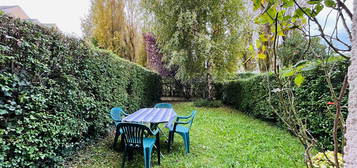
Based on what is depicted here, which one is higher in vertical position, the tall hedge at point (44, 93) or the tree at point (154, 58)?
the tree at point (154, 58)

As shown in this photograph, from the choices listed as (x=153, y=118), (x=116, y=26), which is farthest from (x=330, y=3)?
(x=116, y=26)

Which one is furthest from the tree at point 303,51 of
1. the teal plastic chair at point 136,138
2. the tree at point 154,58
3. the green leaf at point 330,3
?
the tree at point 154,58

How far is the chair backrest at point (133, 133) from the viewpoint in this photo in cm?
272

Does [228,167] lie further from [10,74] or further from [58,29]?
[58,29]

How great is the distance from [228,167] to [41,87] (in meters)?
3.38

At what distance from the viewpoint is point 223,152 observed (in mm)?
3691

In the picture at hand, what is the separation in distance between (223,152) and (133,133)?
2128mm

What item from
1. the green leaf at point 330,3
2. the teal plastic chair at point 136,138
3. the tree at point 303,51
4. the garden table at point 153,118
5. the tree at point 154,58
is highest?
the tree at point 154,58

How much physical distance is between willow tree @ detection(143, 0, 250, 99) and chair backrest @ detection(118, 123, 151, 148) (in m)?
6.16

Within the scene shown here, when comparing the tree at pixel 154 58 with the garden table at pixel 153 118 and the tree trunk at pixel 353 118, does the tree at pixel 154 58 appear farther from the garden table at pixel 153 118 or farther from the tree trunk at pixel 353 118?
the tree trunk at pixel 353 118

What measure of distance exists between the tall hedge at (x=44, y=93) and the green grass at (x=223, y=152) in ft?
1.80

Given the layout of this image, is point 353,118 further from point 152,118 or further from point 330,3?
point 152,118

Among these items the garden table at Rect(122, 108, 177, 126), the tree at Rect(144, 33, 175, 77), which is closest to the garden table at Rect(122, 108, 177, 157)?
the garden table at Rect(122, 108, 177, 126)

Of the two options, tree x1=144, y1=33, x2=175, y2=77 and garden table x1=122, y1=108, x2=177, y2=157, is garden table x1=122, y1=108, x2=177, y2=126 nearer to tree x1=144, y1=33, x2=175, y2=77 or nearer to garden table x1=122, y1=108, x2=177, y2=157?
garden table x1=122, y1=108, x2=177, y2=157
